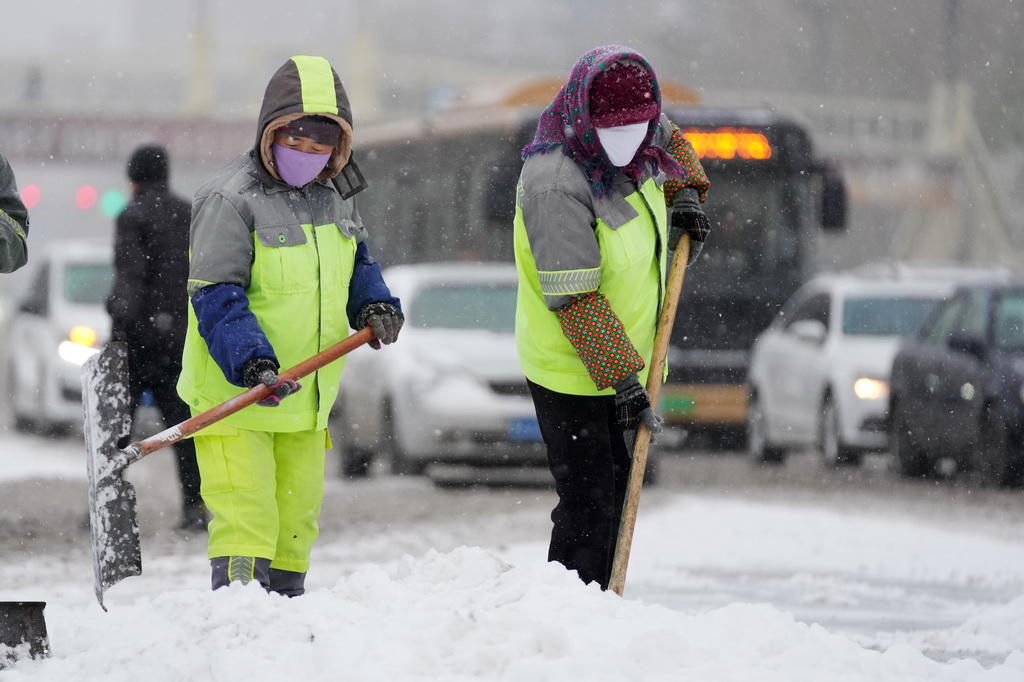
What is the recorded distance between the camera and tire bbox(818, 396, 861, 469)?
12133mm

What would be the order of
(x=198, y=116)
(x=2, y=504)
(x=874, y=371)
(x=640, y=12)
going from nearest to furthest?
(x=2, y=504) < (x=874, y=371) < (x=198, y=116) < (x=640, y=12)

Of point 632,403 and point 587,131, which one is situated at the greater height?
point 587,131

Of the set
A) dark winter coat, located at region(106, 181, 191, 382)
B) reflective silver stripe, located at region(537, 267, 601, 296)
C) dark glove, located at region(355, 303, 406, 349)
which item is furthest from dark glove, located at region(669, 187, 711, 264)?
dark winter coat, located at region(106, 181, 191, 382)

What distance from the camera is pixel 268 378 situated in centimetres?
414

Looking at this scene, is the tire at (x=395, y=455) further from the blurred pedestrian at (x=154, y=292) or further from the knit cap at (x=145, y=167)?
the knit cap at (x=145, y=167)

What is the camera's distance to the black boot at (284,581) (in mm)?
4586

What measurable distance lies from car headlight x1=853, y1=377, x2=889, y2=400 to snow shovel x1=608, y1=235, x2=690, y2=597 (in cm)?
746

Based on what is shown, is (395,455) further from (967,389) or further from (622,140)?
(622,140)

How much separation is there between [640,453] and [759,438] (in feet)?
29.8

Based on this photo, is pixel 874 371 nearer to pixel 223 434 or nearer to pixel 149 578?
pixel 149 578

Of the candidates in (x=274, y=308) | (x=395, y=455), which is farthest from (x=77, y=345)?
(x=274, y=308)

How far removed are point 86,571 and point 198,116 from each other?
30.9m

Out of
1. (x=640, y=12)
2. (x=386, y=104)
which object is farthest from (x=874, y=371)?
(x=640, y=12)

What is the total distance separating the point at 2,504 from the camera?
9547 millimetres
